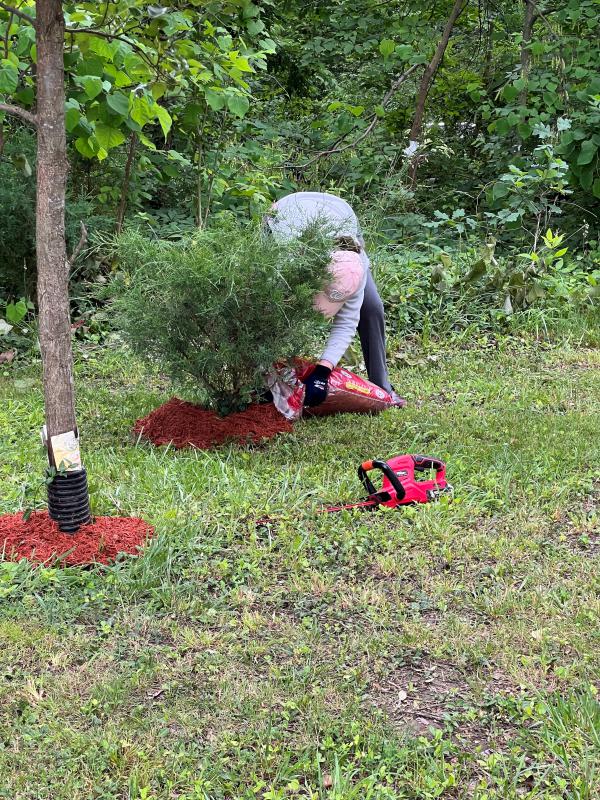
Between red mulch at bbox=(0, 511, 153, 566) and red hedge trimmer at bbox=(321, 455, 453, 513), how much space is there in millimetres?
794

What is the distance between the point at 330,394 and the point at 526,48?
510cm

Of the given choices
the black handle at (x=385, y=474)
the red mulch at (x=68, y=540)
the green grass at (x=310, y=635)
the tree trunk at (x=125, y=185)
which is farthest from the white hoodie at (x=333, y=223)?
the tree trunk at (x=125, y=185)

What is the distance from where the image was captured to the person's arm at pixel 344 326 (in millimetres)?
4461

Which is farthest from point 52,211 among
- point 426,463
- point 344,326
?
point 344,326

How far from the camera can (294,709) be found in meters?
2.26

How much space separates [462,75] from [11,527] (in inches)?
340

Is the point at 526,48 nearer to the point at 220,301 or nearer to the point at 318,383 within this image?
the point at 318,383

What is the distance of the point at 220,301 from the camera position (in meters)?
3.84

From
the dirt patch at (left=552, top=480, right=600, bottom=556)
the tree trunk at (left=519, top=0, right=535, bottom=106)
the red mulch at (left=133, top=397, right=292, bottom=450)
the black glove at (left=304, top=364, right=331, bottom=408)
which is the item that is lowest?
the dirt patch at (left=552, top=480, right=600, bottom=556)

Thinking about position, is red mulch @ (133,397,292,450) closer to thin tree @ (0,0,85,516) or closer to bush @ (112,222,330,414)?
bush @ (112,222,330,414)

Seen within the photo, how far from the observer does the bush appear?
3.88 m

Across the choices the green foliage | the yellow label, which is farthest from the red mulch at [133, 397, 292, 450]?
the green foliage

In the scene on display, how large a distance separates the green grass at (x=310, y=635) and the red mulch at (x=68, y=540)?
0.24 ft

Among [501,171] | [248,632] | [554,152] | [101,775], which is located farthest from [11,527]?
[501,171]
